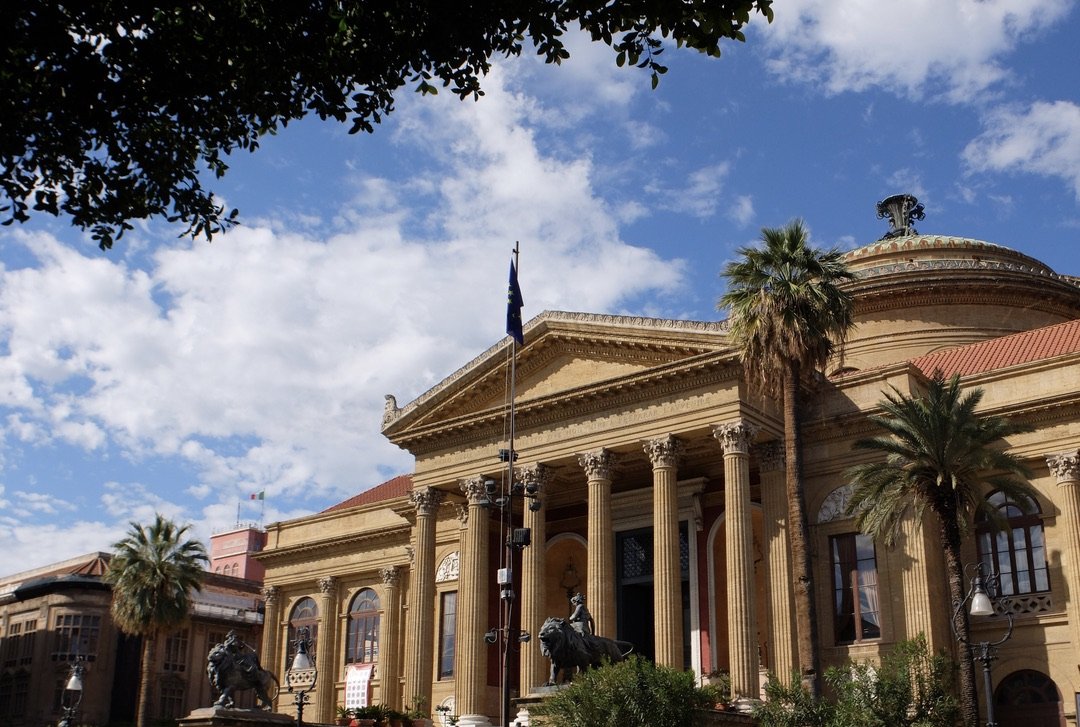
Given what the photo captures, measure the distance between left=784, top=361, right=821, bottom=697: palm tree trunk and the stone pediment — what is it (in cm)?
451

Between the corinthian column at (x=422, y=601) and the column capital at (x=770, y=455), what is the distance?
1166 centimetres

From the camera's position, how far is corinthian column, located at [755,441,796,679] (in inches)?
1315

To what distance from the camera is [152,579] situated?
4988cm

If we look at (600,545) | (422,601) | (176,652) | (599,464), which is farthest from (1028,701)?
(176,652)

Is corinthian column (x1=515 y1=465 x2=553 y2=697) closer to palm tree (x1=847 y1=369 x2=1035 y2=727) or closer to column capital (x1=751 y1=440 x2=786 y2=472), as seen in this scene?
column capital (x1=751 y1=440 x2=786 y2=472)

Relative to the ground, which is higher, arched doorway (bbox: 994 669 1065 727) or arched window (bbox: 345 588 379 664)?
arched window (bbox: 345 588 379 664)

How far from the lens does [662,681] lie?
24781mm

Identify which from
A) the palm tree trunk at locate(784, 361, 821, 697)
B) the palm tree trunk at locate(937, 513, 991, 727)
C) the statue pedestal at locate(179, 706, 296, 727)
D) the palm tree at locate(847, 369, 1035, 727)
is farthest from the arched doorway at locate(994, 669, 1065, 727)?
the statue pedestal at locate(179, 706, 296, 727)

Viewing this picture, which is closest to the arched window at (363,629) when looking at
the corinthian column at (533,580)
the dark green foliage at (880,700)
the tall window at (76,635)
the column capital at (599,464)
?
the corinthian column at (533,580)

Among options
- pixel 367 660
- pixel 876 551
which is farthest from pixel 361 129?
pixel 367 660

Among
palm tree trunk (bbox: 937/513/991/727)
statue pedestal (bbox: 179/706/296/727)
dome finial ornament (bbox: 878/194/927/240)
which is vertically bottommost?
statue pedestal (bbox: 179/706/296/727)

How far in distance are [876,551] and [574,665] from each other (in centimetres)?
1131

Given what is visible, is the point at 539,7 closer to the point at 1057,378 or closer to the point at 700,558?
the point at 1057,378

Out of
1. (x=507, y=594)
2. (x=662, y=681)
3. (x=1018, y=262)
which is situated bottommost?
(x=662, y=681)
